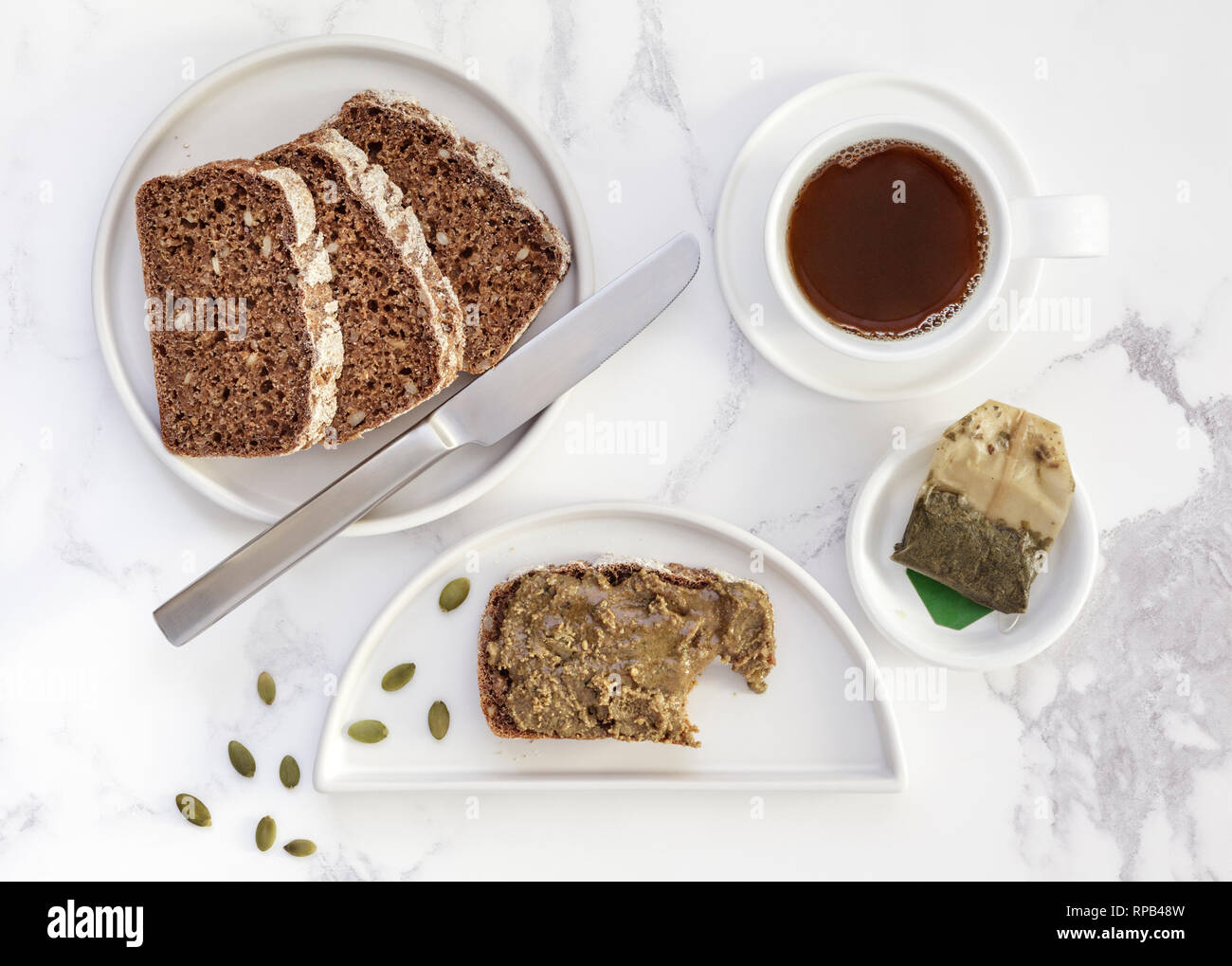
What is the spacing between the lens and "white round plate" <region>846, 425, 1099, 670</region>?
1522mm

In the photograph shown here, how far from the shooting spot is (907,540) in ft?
5.03

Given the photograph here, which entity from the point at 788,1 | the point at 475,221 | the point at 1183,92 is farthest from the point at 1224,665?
the point at 475,221

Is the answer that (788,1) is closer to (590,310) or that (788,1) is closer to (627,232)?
(627,232)

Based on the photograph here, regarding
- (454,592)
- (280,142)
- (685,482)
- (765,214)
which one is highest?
(280,142)

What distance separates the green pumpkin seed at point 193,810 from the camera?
1.62m

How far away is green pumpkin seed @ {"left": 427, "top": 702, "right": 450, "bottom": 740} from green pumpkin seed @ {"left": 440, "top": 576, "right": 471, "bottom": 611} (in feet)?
0.57

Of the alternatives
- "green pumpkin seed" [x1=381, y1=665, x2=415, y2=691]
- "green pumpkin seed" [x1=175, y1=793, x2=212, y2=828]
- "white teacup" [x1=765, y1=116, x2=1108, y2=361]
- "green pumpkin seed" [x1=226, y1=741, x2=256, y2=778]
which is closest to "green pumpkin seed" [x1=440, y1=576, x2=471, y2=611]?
"green pumpkin seed" [x1=381, y1=665, x2=415, y2=691]

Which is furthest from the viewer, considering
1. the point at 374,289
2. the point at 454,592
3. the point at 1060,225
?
the point at 454,592

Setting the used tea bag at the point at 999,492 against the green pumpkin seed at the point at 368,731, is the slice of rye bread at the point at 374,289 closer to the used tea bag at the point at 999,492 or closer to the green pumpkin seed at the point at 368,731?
the green pumpkin seed at the point at 368,731

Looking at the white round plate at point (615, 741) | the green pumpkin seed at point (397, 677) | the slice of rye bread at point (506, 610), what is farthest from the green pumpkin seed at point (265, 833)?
the slice of rye bread at point (506, 610)

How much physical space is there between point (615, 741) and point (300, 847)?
589 mm

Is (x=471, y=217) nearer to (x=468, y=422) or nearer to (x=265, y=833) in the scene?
(x=468, y=422)

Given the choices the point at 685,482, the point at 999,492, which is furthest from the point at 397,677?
the point at 999,492

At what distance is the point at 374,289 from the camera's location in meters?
1.45
